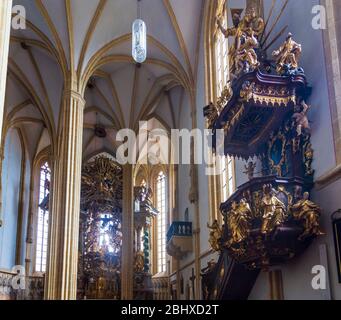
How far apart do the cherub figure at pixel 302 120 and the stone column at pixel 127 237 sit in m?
14.2

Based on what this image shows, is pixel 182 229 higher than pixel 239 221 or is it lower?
higher

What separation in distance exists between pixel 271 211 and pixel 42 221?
713 inches

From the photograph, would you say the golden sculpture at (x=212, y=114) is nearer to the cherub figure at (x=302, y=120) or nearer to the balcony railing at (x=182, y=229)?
the cherub figure at (x=302, y=120)

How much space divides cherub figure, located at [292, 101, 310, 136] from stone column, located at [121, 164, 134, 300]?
46.5 ft

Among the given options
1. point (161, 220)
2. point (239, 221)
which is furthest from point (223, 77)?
point (161, 220)

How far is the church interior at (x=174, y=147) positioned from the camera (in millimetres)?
7566

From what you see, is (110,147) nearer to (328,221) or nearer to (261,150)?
(261,150)

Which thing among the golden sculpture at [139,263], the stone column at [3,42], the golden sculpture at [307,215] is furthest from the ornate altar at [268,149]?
the golden sculpture at [139,263]

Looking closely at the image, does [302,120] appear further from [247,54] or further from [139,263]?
[139,263]

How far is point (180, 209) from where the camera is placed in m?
20.3

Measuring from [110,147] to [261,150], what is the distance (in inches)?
698

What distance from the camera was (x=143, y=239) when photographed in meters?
24.0

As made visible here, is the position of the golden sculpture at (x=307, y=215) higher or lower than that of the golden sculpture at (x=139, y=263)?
lower
